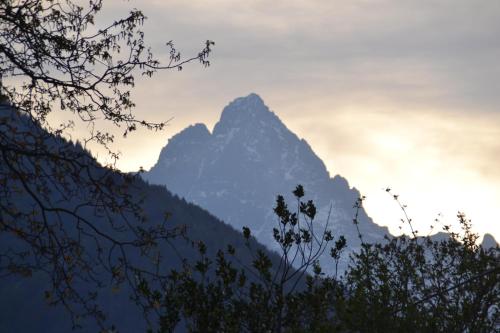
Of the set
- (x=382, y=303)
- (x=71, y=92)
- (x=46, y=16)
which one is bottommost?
(x=382, y=303)

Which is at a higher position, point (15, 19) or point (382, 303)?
point (15, 19)

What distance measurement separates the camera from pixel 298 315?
1094 cm

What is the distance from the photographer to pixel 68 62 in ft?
33.8

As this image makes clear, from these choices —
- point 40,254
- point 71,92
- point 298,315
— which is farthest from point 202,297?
point 71,92

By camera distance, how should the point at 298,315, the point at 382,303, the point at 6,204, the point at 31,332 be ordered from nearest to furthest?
the point at 6,204 → the point at 298,315 → the point at 382,303 → the point at 31,332

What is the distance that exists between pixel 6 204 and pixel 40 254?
1.08 m

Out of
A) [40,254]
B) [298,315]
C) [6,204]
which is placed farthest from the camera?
[298,315]

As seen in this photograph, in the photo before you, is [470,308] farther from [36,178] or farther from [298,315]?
[36,178]

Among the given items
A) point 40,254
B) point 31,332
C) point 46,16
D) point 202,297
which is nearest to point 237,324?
point 202,297

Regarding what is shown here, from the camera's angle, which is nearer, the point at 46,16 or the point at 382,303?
the point at 46,16

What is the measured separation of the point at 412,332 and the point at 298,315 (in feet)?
8.90

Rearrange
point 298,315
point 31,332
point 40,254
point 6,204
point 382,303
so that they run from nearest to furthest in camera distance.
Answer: point 40,254 → point 6,204 → point 298,315 → point 382,303 → point 31,332

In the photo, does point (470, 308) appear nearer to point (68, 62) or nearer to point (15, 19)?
point (68, 62)

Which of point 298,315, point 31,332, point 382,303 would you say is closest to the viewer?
point 298,315
